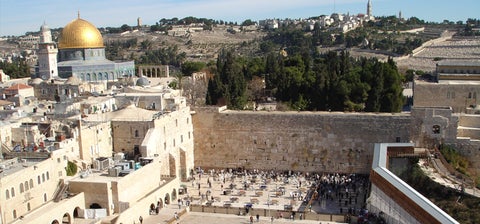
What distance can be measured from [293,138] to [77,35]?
23.2m

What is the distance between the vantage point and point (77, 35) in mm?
41281

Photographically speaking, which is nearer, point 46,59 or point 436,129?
point 436,129

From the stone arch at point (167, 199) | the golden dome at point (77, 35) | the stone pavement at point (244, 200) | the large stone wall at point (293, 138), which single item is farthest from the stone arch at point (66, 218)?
the golden dome at point (77, 35)

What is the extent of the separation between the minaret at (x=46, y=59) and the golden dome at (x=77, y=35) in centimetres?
105

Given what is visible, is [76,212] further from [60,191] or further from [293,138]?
[293,138]

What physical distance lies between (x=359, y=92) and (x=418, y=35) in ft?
235

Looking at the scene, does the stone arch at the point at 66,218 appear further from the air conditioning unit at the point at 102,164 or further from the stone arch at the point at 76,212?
the air conditioning unit at the point at 102,164

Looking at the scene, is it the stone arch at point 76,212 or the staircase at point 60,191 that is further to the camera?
the staircase at point 60,191

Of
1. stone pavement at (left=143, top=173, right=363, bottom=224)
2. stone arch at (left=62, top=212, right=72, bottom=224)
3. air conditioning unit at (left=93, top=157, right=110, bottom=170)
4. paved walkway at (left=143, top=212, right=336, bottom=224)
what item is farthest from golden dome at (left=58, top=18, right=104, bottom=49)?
stone arch at (left=62, top=212, right=72, bottom=224)

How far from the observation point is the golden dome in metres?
41.1

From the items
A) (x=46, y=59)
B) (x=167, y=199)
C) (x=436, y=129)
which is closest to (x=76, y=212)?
(x=167, y=199)

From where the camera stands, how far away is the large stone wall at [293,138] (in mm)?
25234

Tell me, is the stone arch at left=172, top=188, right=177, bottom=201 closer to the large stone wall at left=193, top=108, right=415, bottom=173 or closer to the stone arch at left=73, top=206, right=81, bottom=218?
the stone arch at left=73, top=206, right=81, bottom=218

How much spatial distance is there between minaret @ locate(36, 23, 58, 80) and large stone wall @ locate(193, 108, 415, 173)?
60.7 feet
